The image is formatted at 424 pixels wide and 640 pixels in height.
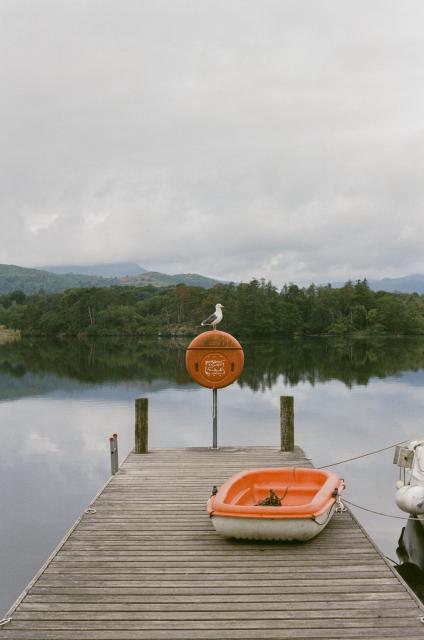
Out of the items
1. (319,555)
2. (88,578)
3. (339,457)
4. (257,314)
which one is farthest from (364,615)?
(257,314)

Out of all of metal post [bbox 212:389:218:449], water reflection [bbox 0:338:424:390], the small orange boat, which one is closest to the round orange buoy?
metal post [bbox 212:389:218:449]

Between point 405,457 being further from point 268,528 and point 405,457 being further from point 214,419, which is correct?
point 268,528

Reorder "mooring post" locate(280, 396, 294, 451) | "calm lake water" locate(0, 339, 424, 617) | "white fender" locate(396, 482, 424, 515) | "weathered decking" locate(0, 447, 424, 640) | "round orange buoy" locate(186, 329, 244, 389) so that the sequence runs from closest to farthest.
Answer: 1. "weathered decking" locate(0, 447, 424, 640)
2. "white fender" locate(396, 482, 424, 515)
3. "mooring post" locate(280, 396, 294, 451)
4. "calm lake water" locate(0, 339, 424, 617)
5. "round orange buoy" locate(186, 329, 244, 389)

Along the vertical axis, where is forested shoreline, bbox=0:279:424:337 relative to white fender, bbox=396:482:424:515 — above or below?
above

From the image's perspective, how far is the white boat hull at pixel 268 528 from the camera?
215 inches

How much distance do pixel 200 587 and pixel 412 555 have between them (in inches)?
172

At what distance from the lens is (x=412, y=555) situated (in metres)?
8.01

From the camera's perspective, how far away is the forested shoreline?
81438 mm

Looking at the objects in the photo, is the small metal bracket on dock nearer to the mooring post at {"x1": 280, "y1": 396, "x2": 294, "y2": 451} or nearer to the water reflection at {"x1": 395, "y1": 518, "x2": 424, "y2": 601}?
the water reflection at {"x1": 395, "y1": 518, "x2": 424, "y2": 601}

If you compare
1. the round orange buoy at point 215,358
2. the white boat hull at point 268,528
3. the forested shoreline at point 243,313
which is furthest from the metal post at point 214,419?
the forested shoreline at point 243,313

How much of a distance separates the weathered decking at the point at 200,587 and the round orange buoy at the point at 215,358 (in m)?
3.34

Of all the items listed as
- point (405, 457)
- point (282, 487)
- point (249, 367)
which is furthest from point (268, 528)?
point (249, 367)

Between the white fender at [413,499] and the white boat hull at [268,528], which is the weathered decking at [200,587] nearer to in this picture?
the white boat hull at [268,528]

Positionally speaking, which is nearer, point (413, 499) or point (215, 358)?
point (413, 499)
